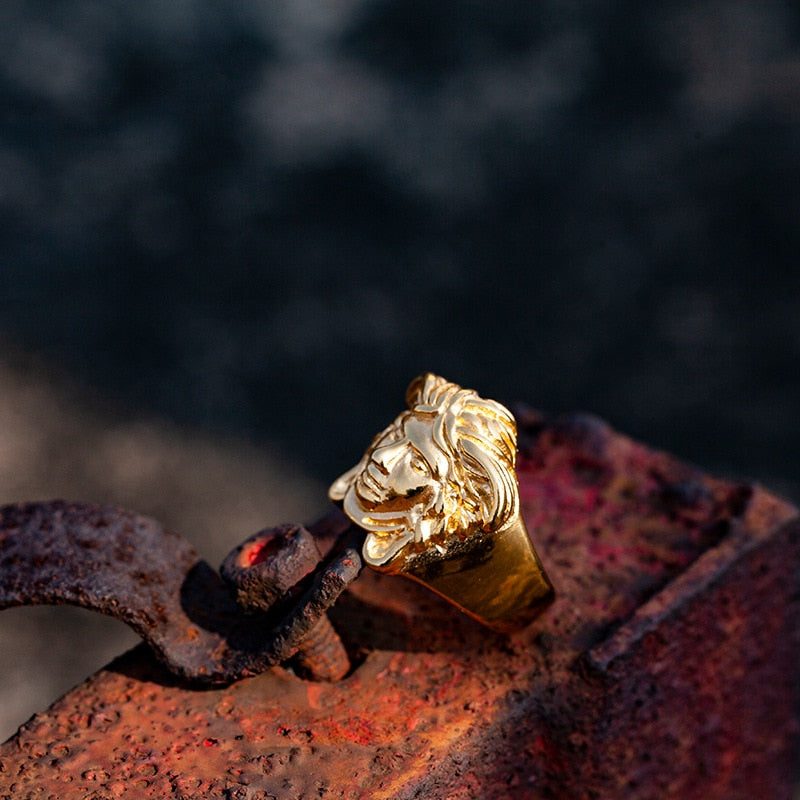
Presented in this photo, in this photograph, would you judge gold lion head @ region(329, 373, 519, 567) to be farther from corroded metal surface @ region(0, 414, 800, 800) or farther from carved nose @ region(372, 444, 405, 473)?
corroded metal surface @ region(0, 414, 800, 800)

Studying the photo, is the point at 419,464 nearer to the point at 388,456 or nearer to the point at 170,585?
the point at 388,456

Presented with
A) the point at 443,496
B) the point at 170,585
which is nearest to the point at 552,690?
the point at 443,496

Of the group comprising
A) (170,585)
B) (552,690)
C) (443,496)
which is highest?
(170,585)

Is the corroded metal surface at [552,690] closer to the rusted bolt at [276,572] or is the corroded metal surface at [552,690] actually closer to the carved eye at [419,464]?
the rusted bolt at [276,572]

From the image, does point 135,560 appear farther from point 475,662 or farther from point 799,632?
point 799,632

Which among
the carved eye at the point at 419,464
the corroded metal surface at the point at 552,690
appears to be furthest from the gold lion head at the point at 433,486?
the corroded metal surface at the point at 552,690

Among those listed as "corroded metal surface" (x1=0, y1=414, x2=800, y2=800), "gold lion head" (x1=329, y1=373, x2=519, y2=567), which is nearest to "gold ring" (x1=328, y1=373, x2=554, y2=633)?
"gold lion head" (x1=329, y1=373, x2=519, y2=567)

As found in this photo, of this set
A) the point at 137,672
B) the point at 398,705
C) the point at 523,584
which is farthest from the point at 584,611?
the point at 137,672
